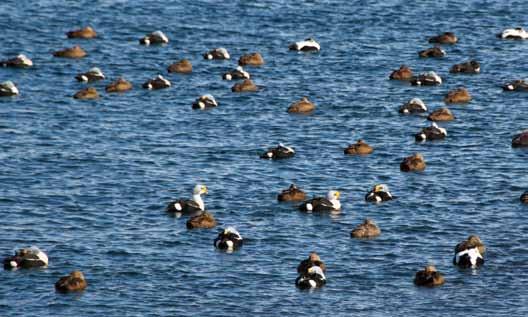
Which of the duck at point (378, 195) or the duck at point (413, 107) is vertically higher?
the duck at point (413, 107)

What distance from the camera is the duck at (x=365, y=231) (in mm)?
84125

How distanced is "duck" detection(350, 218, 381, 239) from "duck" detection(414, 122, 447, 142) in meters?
20.0

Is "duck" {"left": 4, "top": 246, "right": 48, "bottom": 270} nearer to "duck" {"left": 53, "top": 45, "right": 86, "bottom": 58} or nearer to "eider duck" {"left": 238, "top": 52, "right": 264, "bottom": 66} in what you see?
"eider duck" {"left": 238, "top": 52, "right": 264, "bottom": 66}

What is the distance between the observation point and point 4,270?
79.0 meters

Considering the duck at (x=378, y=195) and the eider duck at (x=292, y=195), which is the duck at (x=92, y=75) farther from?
the duck at (x=378, y=195)

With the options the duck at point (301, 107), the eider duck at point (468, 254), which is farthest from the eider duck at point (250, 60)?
the eider duck at point (468, 254)

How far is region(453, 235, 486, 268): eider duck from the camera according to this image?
7938 centimetres

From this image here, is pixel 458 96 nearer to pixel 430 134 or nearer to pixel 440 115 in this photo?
pixel 440 115

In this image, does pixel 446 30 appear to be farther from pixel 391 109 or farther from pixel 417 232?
pixel 417 232

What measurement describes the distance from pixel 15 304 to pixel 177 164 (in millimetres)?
26591

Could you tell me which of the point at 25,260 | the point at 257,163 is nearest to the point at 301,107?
the point at 257,163

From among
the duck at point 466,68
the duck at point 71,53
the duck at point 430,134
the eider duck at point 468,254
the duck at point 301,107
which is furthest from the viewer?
the duck at point 71,53

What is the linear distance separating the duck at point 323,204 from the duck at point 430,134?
1555 cm

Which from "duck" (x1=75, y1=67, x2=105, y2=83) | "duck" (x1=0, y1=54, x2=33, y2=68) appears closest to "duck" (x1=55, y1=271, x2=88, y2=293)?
"duck" (x1=75, y1=67, x2=105, y2=83)
